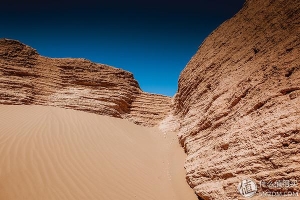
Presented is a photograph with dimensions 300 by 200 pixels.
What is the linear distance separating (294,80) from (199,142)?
9.79ft

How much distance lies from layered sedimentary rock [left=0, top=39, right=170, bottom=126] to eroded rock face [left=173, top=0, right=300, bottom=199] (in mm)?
6799

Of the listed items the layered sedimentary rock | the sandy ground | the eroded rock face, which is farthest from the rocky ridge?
the sandy ground

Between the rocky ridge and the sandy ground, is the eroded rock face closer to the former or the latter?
the rocky ridge

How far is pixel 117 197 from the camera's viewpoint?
4.75 meters

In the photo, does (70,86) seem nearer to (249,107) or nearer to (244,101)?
(244,101)

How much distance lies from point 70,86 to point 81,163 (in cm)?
950

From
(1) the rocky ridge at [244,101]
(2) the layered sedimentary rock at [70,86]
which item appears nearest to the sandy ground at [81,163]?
(1) the rocky ridge at [244,101]

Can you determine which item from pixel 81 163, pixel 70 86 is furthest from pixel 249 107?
pixel 70 86

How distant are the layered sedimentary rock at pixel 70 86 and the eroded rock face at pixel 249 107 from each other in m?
6.80

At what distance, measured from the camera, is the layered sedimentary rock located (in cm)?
1259

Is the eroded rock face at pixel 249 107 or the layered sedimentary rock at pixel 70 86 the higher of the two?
the layered sedimentary rock at pixel 70 86

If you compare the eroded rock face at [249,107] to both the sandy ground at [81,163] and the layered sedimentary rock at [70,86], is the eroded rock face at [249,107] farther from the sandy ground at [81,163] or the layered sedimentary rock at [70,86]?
the layered sedimentary rock at [70,86]

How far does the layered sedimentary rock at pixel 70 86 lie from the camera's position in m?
12.6

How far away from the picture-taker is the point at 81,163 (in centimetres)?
593
